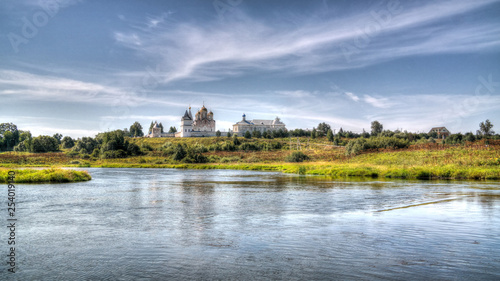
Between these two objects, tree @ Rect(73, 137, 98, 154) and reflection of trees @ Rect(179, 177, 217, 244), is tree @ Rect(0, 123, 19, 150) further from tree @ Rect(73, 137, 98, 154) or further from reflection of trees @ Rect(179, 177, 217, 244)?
reflection of trees @ Rect(179, 177, 217, 244)

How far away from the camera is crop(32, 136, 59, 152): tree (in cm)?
10138

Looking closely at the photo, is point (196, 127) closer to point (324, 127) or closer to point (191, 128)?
point (191, 128)

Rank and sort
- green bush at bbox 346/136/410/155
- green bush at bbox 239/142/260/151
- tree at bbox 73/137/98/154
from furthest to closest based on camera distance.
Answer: green bush at bbox 239/142/260/151
tree at bbox 73/137/98/154
green bush at bbox 346/136/410/155

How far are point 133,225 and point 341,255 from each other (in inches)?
319

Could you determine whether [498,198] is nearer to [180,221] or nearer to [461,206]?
[461,206]

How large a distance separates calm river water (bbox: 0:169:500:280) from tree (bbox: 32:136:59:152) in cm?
9289

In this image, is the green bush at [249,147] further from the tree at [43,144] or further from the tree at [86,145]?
the tree at [43,144]

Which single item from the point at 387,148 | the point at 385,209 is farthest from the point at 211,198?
the point at 387,148

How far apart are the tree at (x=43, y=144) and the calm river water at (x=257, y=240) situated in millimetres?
92889

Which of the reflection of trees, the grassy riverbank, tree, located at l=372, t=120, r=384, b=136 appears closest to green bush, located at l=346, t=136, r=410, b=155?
the grassy riverbank

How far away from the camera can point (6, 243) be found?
37.1ft

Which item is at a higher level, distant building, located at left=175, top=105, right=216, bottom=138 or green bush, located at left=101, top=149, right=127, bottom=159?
distant building, located at left=175, top=105, right=216, bottom=138

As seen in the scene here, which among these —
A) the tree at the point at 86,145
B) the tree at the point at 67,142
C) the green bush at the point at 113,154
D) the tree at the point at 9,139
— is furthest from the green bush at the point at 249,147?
the tree at the point at 9,139

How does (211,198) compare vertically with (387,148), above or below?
below
